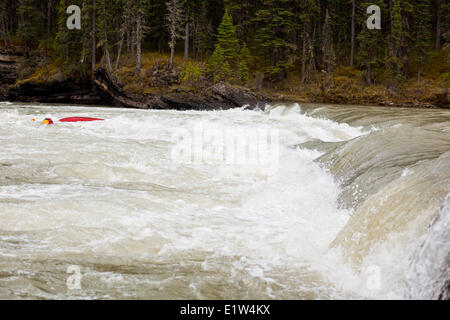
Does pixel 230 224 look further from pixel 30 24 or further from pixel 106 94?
pixel 30 24

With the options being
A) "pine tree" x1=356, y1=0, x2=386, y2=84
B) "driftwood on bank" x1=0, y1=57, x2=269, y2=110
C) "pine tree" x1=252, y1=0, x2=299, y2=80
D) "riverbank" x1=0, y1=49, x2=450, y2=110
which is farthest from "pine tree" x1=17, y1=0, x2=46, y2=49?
"pine tree" x1=356, y1=0, x2=386, y2=84

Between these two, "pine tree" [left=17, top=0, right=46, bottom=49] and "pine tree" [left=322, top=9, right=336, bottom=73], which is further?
"pine tree" [left=17, top=0, right=46, bottom=49]

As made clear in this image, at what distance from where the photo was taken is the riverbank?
93.3 ft

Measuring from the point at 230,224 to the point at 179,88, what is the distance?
80.5ft

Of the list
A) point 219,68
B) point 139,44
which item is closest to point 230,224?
point 219,68

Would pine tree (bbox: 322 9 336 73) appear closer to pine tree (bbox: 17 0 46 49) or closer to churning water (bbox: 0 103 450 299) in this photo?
churning water (bbox: 0 103 450 299)

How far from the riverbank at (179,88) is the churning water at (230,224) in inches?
745

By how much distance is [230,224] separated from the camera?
5805 mm

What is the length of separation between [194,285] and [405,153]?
4634 mm

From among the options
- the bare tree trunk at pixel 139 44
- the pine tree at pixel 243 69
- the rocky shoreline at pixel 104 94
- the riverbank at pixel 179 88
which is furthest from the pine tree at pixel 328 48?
the bare tree trunk at pixel 139 44

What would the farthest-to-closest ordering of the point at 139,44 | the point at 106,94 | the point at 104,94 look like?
the point at 104,94, the point at 106,94, the point at 139,44

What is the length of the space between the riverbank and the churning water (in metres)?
18.9

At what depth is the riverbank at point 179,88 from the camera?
2844cm

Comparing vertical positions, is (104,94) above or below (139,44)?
below
